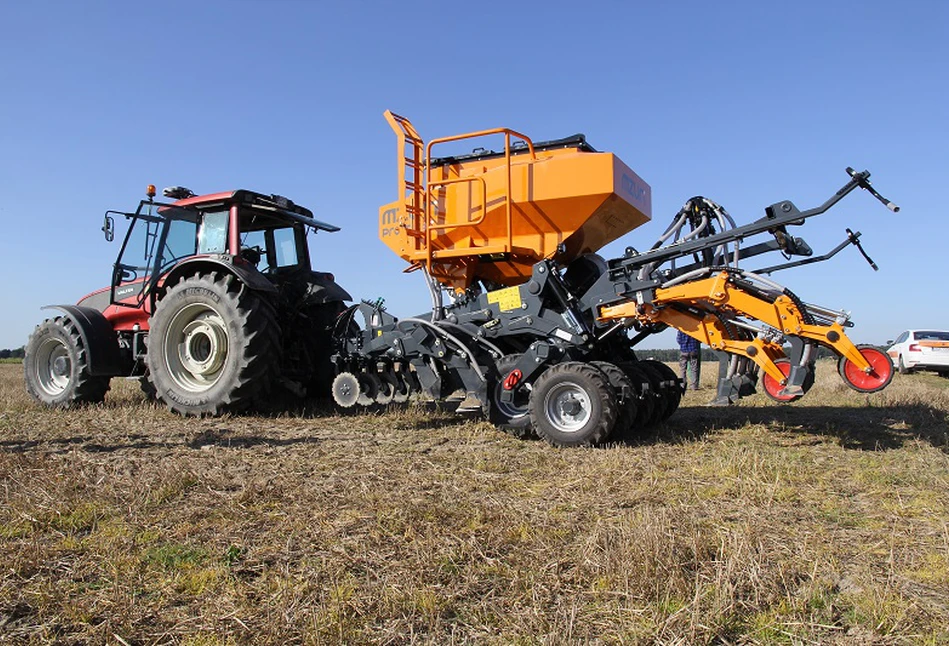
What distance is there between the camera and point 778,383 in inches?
240

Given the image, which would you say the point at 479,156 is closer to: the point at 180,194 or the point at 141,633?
the point at 180,194

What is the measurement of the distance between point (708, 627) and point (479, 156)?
18.9ft

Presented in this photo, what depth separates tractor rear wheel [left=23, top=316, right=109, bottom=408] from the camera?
8914 millimetres

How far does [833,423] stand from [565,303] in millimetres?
3154

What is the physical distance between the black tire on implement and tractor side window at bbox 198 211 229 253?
0.47 m

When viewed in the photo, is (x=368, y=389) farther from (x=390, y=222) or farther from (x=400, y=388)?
(x=390, y=222)

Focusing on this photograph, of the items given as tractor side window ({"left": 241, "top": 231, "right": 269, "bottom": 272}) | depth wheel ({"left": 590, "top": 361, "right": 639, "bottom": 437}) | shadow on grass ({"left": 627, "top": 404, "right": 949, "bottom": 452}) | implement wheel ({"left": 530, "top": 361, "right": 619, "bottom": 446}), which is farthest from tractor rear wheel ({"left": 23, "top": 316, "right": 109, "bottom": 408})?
shadow on grass ({"left": 627, "top": 404, "right": 949, "bottom": 452})

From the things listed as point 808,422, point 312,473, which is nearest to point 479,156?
point 312,473

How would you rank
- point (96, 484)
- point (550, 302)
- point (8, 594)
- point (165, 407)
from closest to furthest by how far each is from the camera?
1. point (8, 594)
2. point (96, 484)
3. point (550, 302)
4. point (165, 407)

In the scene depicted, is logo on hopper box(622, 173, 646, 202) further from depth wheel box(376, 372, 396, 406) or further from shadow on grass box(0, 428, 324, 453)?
shadow on grass box(0, 428, 324, 453)

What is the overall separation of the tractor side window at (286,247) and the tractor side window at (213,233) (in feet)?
2.41

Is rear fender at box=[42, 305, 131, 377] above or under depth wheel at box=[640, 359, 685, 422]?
above

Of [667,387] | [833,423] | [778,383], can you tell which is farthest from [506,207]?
[833,423]

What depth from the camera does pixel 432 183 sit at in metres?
7.27
